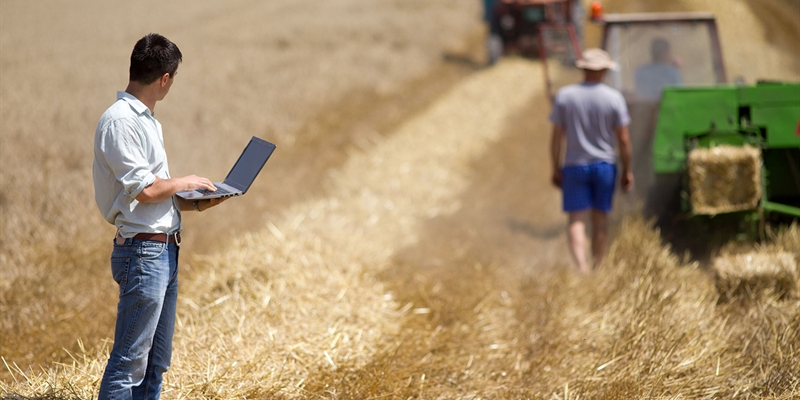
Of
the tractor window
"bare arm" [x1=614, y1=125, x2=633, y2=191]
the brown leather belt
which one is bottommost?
"bare arm" [x1=614, y1=125, x2=633, y2=191]

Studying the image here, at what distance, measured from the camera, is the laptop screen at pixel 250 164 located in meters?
3.01

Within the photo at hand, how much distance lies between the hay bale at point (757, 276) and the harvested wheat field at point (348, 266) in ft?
0.04

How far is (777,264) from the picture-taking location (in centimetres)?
462

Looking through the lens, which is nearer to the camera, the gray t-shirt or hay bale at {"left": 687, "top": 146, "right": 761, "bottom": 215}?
hay bale at {"left": 687, "top": 146, "right": 761, "bottom": 215}

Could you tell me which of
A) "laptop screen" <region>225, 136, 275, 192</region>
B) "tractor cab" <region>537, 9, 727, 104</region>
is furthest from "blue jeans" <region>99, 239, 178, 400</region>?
"tractor cab" <region>537, 9, 727, 104</region>

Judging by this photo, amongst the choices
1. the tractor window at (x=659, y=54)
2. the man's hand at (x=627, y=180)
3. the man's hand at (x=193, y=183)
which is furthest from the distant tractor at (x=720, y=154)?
the man's hand at (x=193, y=183)

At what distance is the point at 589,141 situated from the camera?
5.51m

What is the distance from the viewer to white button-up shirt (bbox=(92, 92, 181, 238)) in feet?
8.64

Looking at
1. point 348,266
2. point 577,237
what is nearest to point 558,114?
point 577,237

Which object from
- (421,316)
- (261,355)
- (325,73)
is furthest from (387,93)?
(261,355)

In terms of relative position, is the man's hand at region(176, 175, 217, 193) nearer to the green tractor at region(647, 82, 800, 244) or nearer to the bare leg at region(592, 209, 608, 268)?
the bare leg at region(592, 209, 608, 268)

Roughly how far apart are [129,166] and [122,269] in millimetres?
431

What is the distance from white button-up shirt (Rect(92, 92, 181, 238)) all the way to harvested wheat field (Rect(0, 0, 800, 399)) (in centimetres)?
106

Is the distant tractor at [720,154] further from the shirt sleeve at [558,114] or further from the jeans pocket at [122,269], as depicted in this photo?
the jeans pocket at [122,269]
